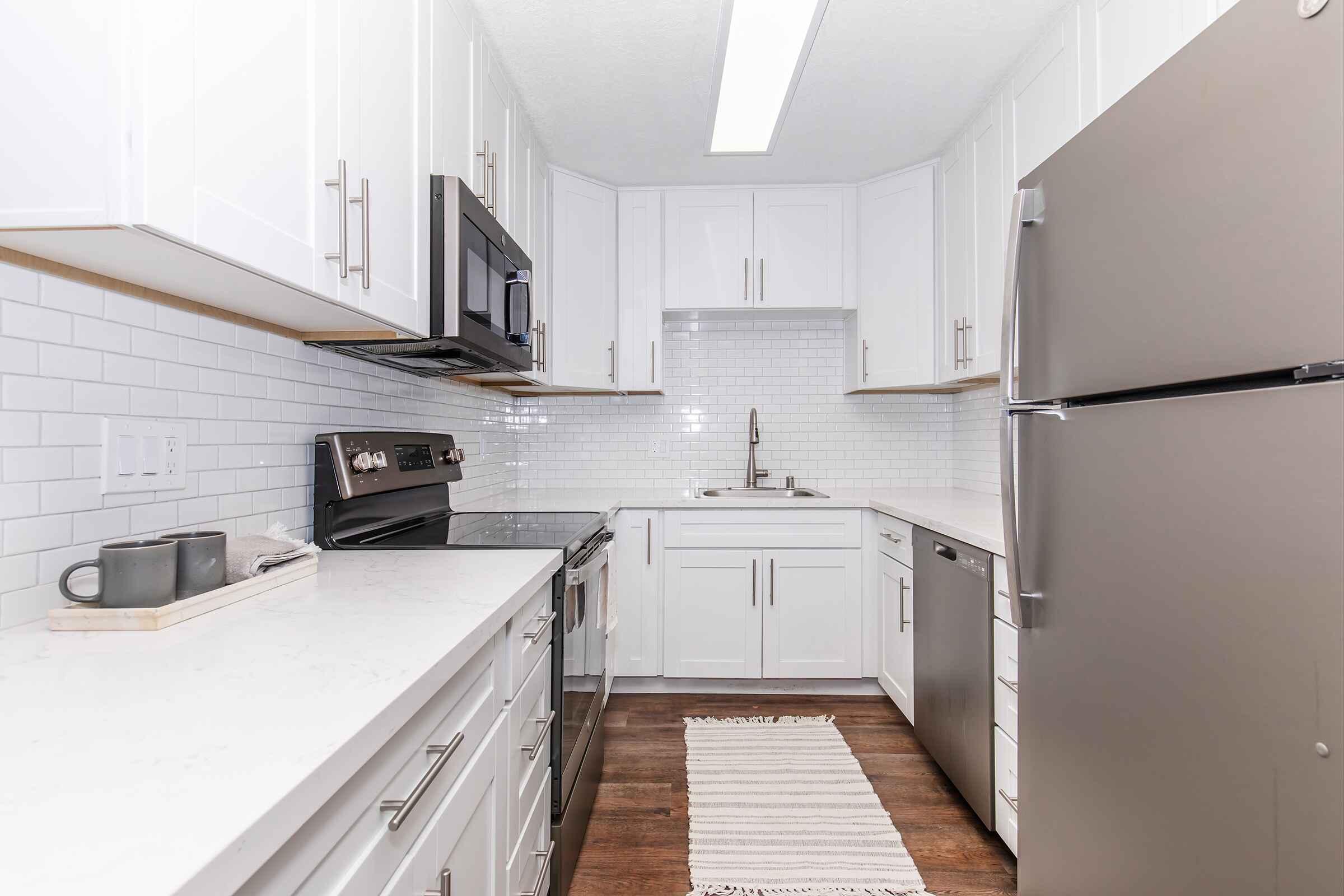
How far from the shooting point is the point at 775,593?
2.84 meters

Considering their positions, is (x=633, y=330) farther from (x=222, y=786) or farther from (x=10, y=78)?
(x=222, y=786)

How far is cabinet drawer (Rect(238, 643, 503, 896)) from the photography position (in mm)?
542

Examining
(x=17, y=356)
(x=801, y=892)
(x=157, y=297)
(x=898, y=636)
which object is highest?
(x=157, y=297)

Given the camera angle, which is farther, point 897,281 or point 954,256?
point 897,281

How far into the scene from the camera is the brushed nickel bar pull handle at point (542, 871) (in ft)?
4.33

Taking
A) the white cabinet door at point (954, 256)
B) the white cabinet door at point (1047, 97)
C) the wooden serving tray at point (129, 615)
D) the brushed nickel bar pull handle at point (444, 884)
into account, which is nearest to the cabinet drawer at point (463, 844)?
the brushed nickel bar pull handle at point (444, 884)

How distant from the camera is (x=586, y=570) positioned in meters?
1.81

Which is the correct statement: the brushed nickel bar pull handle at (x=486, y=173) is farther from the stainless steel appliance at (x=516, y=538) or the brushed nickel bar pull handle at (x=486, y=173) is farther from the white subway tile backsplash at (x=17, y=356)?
the white subway tile backsplash at (x=17, y=356)

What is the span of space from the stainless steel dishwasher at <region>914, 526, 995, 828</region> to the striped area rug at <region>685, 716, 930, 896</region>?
0.27m

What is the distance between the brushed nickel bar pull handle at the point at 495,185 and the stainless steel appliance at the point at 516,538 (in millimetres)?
754

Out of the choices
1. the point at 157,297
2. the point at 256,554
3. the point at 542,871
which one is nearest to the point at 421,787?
the point at 256,554

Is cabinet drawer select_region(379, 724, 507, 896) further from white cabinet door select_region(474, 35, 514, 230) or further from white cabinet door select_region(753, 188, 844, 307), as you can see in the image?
white cabinet door select_region(753, 188, 844, 307)

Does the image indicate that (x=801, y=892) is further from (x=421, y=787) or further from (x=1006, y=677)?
(x=421, y=787)

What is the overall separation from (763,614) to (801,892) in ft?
4.17
